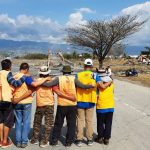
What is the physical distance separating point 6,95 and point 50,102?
3.22ft

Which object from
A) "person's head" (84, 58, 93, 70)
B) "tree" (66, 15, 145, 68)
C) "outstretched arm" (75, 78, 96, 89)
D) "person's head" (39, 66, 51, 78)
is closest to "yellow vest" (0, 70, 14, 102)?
"person's head" (39, 66, 51, 78)

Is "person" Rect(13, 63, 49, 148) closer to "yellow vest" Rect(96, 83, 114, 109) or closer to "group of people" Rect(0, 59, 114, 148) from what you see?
"group of people" Rect(0, 59, 114, 148)

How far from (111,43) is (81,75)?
3990 centimetres

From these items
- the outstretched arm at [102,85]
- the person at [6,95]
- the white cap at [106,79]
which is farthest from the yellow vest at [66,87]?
the person at [6,95]

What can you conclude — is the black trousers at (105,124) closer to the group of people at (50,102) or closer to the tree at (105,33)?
the group of people at (50,102)

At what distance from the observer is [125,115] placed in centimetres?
1493

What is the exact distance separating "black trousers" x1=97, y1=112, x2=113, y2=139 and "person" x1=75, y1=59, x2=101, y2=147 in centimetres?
27

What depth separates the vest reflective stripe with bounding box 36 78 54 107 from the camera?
10.0m

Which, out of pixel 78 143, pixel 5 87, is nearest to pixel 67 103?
pixel 78 143

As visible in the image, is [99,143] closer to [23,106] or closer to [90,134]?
[90,134]

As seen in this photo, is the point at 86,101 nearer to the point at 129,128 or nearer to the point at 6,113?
the point at 6,113

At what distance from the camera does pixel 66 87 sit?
9992mm

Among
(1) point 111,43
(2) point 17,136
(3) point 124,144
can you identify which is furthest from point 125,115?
(1) point 111,43

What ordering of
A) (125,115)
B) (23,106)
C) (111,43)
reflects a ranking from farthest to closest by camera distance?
(111,43)
(125,115)
(23,106)
